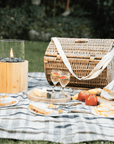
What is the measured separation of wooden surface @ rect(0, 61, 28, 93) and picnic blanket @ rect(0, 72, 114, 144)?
0.44m

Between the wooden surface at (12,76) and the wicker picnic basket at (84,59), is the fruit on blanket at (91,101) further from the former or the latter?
the wooden surface at (12,76)

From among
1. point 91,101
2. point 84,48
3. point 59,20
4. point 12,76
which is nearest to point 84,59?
point 84,48

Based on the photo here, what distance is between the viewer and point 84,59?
2191 mm

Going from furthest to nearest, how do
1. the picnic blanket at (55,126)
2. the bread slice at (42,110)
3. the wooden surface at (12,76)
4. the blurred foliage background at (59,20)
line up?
the blurred foliage background at (59,20)
the wooden surface at (12,76)
the bread slice at (42,110)
the picnic blanket at (55,126)

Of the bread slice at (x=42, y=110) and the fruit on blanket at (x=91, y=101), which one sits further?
the fruit on blanket at (x=91, y=101)

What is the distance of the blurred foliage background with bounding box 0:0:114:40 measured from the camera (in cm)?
730

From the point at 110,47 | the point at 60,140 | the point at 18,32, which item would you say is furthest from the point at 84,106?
the point at 18,32

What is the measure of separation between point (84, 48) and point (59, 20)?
18.1 ft

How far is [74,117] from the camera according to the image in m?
1.48

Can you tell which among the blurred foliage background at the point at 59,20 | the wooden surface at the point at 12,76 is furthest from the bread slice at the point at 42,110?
the blurred foliage background at the point at 59,20

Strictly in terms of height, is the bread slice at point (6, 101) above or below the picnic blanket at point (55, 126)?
above

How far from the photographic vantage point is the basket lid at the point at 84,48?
2213 millimetres

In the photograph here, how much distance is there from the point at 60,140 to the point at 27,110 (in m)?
0.47

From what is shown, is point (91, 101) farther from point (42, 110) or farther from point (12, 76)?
point (12, 76)
